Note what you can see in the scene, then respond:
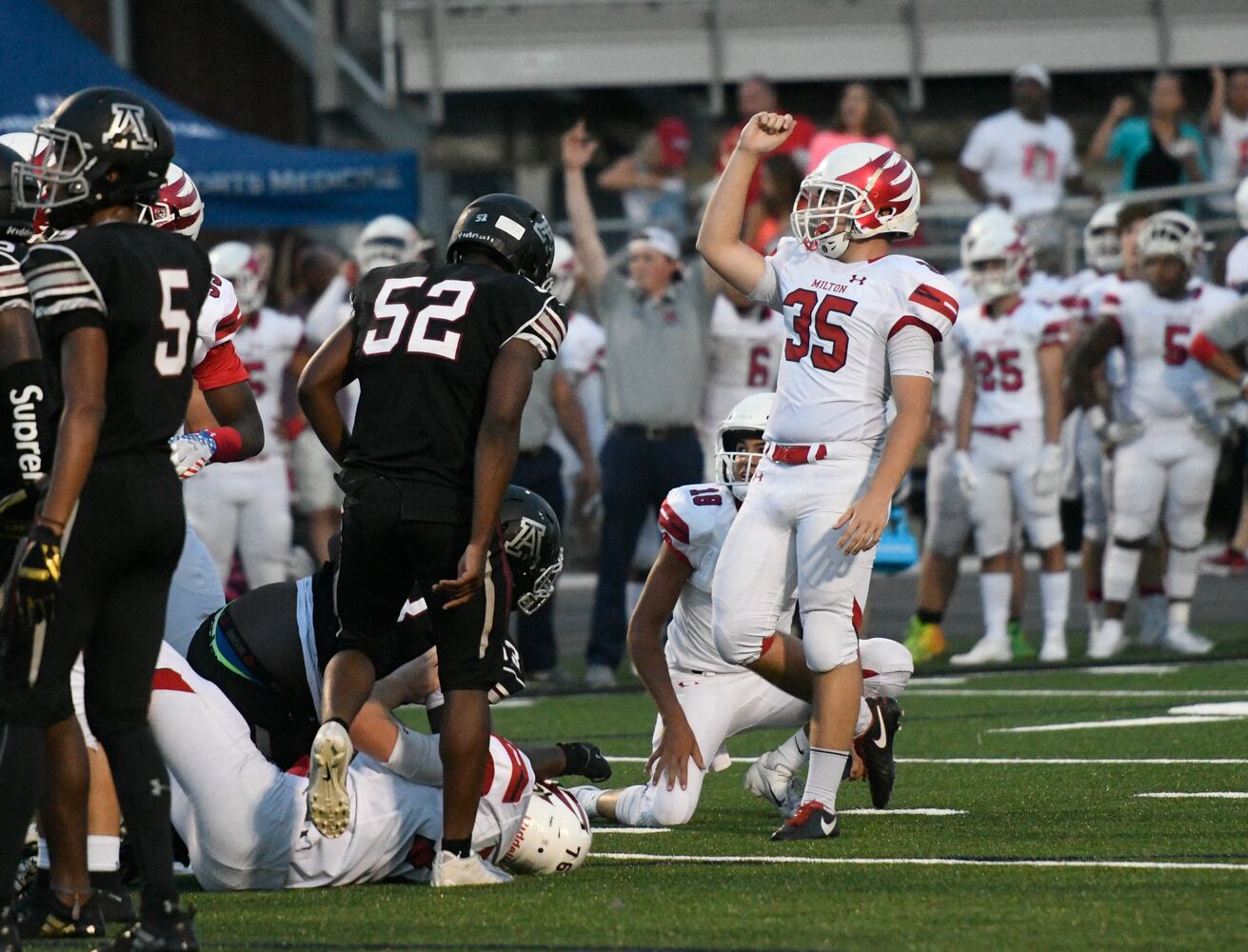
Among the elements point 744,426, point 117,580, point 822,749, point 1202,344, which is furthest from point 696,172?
point 117,580

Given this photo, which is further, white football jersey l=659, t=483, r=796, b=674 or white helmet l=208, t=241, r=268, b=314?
white helmet l=208, t=241, r=268, b=314

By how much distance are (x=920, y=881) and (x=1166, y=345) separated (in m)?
6.21

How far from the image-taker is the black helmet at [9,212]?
5.04m

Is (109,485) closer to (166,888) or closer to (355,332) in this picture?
(166,888)

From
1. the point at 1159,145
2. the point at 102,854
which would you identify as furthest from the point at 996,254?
the point at 102,854

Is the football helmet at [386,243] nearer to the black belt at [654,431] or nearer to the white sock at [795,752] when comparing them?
the black belt at [654,431]

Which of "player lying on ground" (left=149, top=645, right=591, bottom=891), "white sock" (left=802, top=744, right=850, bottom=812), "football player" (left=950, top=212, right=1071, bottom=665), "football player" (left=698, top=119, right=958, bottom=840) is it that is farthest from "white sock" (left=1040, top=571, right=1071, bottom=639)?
"player lying on ground" (left=149, top=645, right=591, bottom=891)

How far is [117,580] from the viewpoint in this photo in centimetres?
→ 450

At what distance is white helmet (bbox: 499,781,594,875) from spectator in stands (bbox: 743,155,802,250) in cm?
713

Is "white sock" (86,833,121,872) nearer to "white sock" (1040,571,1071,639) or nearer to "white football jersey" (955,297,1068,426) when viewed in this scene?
"white sock" (1040,571,1071,639)

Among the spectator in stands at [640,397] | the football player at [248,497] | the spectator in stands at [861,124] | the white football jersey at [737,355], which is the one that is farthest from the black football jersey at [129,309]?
the spectator in stands at [861,124]

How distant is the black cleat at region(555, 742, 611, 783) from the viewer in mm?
5965

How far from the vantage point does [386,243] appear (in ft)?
39.6

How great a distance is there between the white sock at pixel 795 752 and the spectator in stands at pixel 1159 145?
929 cm
